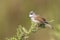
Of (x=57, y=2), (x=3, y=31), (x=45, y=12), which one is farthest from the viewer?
(x=57, y=2)

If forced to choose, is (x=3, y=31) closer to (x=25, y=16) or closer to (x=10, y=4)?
(x=25, y=16)

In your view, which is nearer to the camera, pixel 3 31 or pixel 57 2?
pixel 3 31

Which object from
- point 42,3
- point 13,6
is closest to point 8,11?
point 13,6

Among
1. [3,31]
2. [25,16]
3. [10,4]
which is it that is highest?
[10,4]

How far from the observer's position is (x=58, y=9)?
26.1 ft

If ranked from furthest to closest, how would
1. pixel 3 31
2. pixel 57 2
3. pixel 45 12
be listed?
pixel 57 2, pixel 45 12, pixel 3 31

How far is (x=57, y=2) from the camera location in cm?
866

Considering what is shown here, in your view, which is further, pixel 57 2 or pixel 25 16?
pixel 57 2

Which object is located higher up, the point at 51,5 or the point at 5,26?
the point at 51,5

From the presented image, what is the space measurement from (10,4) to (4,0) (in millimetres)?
270

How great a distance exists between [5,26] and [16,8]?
2.30 feet

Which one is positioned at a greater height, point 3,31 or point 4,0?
point 4,0

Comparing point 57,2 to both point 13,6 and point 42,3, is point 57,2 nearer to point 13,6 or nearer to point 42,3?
point 42,3

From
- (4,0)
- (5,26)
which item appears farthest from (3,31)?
(4,0)
